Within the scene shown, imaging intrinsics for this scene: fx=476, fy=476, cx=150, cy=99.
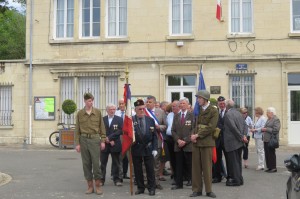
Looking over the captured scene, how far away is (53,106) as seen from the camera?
2272 centimetres

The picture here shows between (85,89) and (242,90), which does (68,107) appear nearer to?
(85,89)

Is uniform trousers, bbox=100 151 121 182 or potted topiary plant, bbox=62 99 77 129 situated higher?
potted topiary plant, bbox=62 99 77 129

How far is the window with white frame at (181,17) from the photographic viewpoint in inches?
867

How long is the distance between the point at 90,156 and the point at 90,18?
45.4 feet

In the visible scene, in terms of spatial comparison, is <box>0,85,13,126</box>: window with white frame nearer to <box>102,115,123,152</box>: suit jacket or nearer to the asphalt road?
the asphalt road

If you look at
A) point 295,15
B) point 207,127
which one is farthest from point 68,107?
point 207,127

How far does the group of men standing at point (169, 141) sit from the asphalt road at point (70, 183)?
34 cm

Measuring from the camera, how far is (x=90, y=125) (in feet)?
33.2

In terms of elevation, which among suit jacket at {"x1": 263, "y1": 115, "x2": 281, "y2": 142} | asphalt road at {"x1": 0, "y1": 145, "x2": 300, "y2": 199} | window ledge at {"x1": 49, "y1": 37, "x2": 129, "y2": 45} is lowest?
asphalt road at {"x1": 0, "y1": 145, "x2": 300, "y2": 199}

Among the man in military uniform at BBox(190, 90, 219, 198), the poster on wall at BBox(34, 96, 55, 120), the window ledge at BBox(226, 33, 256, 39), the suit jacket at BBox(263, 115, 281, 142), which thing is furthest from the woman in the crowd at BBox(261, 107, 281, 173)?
the poster on wall at BBox(34, 96, 55, 120)

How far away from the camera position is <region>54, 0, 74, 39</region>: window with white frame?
23062mm

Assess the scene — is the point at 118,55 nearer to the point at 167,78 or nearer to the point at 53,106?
the point at 167,78

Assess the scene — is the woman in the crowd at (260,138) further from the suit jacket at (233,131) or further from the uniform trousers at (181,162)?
the uniform trousers at (181,162)

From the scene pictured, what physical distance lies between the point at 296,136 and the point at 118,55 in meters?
8.81
